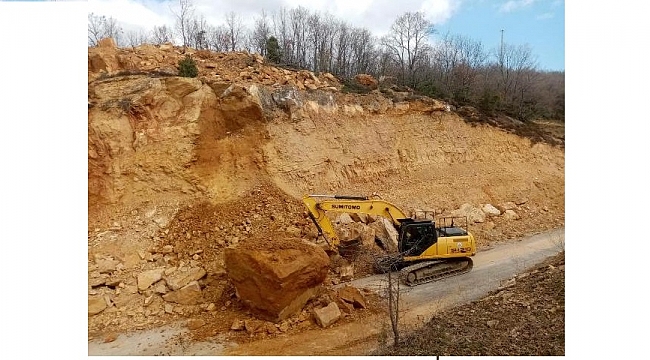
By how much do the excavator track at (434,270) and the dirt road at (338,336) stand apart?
184 mm

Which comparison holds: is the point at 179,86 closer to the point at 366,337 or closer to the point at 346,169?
the point at 346,169

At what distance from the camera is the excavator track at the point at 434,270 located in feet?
35.4

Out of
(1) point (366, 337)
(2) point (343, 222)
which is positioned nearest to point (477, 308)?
(1) point (366, 337)

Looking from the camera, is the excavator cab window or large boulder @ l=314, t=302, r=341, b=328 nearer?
large boulder @ l=314, t=302, r=341, b=328

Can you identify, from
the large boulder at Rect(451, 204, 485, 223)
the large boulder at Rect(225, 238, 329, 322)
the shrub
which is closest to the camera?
the large boulder at Rect(225, 238, 329, 322)

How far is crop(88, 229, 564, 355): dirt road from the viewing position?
8.25 metres

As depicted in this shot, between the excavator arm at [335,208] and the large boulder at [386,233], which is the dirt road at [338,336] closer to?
the large boulder at [386,233]

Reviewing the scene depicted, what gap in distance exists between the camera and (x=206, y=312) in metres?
9.58

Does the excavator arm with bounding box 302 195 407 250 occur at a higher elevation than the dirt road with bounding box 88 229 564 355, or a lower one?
higher

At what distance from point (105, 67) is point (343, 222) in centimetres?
826

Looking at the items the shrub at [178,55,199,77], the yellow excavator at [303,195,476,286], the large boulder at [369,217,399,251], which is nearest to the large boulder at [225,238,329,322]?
the yellow excavator at [303,195,476,286]

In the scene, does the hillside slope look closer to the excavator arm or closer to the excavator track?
the excavator arm

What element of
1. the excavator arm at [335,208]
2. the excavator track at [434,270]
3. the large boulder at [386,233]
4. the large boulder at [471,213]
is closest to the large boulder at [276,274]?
the excavator arm at [335,208]

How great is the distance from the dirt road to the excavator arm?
1509 mm
